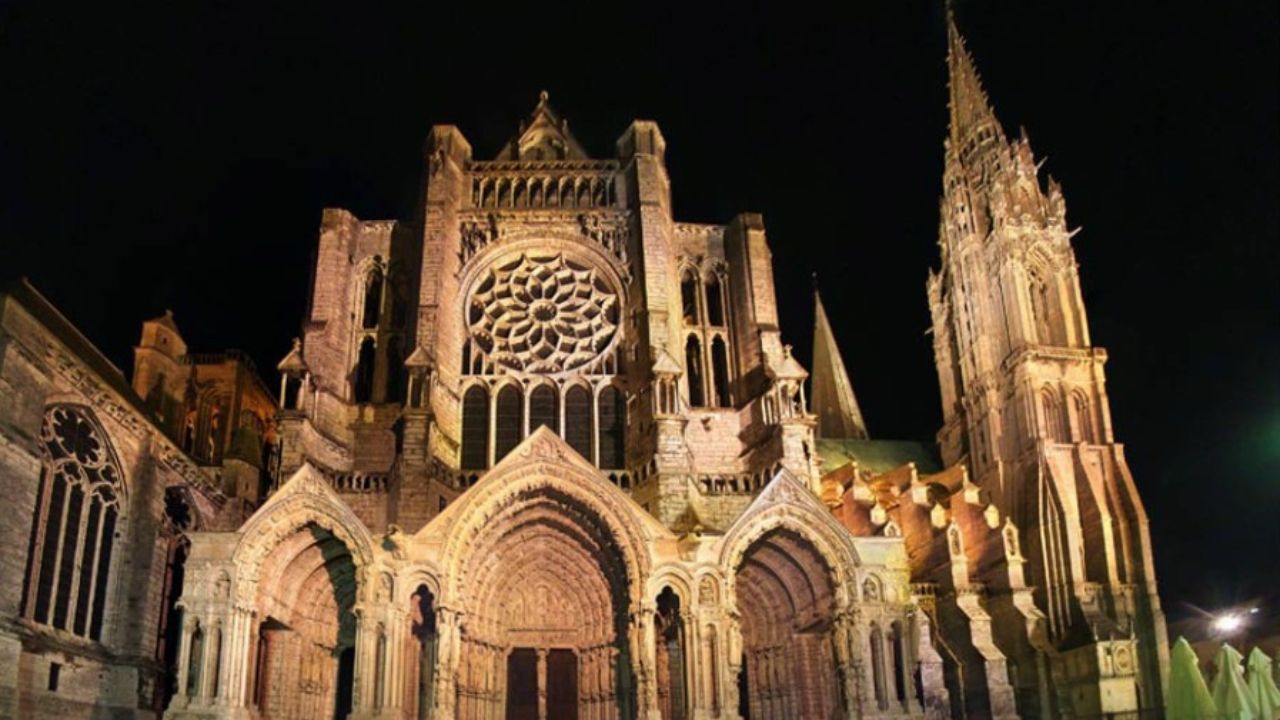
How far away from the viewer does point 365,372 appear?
1138 inches

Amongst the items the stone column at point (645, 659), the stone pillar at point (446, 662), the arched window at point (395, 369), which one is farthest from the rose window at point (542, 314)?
the stone column at point (645, 659)

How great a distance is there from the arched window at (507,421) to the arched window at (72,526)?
30.4 ft

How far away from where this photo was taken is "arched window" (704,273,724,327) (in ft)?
98.4

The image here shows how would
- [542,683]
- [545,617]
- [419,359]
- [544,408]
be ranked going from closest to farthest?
[542,683] < [545,617] < [419,359] < [544,408]

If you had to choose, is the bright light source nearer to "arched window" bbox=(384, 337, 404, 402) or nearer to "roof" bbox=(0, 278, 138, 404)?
"arched window" bbox=(384, 337, 404, 402)

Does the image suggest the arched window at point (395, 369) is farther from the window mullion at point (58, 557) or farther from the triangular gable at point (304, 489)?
the window mullion at point (58, 557)

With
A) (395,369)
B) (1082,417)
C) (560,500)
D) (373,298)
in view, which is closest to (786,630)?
(560,500)

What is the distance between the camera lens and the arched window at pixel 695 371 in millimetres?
28516

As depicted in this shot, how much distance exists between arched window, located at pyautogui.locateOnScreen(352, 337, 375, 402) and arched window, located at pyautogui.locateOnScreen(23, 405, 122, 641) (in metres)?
7.66

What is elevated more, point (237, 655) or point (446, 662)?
point (237, 655)

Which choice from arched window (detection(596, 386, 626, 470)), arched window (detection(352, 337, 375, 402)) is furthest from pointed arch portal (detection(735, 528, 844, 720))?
arched window (detection(352, 337, 375, 402))

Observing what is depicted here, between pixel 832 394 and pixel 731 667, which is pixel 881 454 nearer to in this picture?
pixel 832 394

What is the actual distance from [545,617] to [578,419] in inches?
240

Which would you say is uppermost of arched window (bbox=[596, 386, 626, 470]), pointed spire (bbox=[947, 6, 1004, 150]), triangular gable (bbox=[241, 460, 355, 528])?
pointed spire (bbox=[947, 6, 1004, 150])
